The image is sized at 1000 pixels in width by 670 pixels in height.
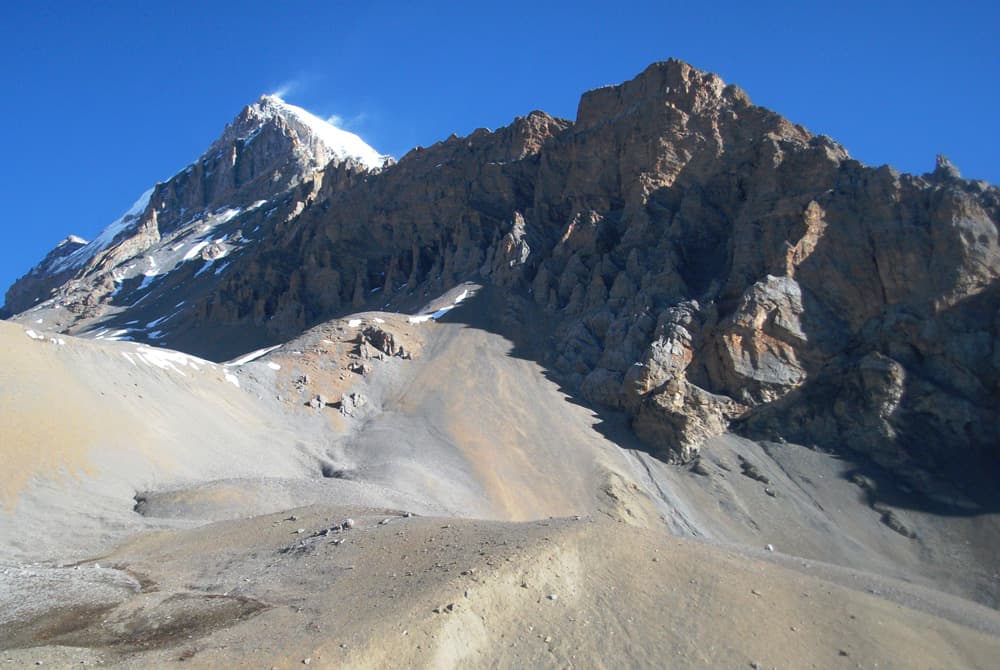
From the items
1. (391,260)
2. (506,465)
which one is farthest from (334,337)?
(391,260)

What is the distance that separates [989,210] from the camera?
4953 cm

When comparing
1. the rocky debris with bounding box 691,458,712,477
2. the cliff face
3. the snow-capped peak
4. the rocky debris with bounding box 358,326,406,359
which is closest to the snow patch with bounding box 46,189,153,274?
the snow-capped peak

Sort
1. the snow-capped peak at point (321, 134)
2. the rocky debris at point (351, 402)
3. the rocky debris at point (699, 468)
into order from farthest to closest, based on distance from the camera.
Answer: the snow-capped peak at point (321, 134) < the rocky debris at point (351, 402) < the rocky debris at point (699, 468)

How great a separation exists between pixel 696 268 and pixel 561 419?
23.2 meters

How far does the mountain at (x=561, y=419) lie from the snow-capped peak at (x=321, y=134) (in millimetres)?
68569

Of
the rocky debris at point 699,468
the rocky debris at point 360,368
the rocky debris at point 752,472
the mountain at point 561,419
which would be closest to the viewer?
the mountain at point 561,419

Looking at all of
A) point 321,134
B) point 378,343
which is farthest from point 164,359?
point 321,134

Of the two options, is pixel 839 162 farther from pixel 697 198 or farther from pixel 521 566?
pixel 521 566

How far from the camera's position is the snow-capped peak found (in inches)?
6260

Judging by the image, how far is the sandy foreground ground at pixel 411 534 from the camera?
44.6ft

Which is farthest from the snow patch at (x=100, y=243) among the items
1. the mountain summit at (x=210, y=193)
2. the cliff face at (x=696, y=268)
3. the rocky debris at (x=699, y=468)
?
the rocky debris at (x=699, y=468)

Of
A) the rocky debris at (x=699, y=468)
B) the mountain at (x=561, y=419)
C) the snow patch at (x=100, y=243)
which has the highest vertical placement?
the snow patch at (x=100, y=243)

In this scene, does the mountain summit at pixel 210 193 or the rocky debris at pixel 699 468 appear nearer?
the rocky debris at pixel 699 468

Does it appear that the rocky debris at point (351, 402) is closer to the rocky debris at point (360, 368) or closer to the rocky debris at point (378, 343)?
the rocky debris at point (360, 368)
